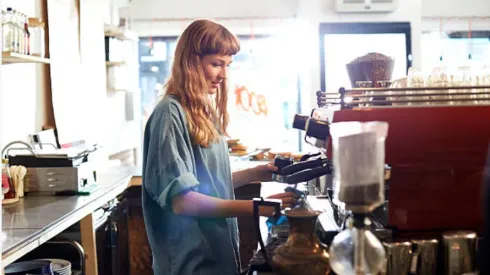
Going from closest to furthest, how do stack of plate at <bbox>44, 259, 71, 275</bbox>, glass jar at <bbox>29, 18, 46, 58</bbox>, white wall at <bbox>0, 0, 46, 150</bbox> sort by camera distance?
stack of plate at <bbox>44, 259, 71, 275</bbox>, glass jar at <bbox>29, 18, 46, 58</bbox>, white wall at <bbox>0, 0, 46, 150</bbox>

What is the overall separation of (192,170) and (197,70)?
1.04 feet

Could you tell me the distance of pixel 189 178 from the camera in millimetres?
1620

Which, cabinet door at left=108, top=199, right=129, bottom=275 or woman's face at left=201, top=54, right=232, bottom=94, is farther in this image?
cabinet door at left=108, top=199, right=129, bottom=275

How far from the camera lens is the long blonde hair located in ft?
5.78

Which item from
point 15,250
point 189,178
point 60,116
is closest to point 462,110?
point 189,178

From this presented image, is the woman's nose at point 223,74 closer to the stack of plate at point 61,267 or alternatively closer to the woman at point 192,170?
the woman at point 192,170

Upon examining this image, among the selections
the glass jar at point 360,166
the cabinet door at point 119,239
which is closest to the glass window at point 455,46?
the cabinet door at point 119,239

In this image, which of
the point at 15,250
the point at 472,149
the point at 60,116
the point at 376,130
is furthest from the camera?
the point at 60,116

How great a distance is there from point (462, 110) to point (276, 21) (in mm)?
4821

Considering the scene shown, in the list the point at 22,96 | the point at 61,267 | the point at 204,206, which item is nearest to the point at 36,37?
the point at 22,96

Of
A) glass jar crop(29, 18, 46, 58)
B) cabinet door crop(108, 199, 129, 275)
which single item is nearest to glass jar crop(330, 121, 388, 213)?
cabinet door crop(108, 199, 129, 275)

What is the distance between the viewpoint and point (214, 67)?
182 cm

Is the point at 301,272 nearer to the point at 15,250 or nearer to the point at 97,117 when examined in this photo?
the point at 15,250

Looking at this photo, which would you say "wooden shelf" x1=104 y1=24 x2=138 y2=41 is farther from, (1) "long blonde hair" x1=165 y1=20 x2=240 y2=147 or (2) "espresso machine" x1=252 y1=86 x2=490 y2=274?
(2) "espresso machine" x1=252 y1=86 x2=490 y2=274
